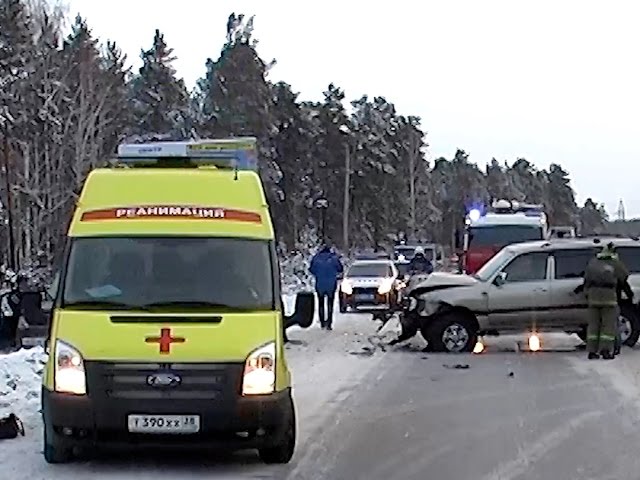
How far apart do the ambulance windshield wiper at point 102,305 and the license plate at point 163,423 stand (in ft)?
3.20

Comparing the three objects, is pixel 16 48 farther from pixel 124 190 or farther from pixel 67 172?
pixel 124 190

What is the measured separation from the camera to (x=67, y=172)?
6862 cm

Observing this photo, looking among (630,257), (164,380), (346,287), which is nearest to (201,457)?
(164,380)

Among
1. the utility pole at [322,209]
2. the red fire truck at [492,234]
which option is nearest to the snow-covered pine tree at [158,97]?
the utility pole at [322,209]

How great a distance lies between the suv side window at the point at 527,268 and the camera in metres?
21.7

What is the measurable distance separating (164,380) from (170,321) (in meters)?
0.50

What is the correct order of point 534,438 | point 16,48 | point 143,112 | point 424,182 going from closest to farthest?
point 534,438, point 16,48, point 143,112, point 424,182

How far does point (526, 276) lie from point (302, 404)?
830cm

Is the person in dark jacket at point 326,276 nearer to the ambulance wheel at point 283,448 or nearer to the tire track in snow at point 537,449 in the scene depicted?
the tire track in snow at point 537,449

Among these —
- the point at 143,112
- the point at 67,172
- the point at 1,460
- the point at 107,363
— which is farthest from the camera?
the point at 143,112

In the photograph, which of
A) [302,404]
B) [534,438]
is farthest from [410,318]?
[534,438]

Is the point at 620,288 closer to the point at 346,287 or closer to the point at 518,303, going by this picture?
the point at 518,303

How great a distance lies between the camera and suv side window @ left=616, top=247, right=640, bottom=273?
22.5 metres

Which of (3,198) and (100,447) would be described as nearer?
(100,447)
